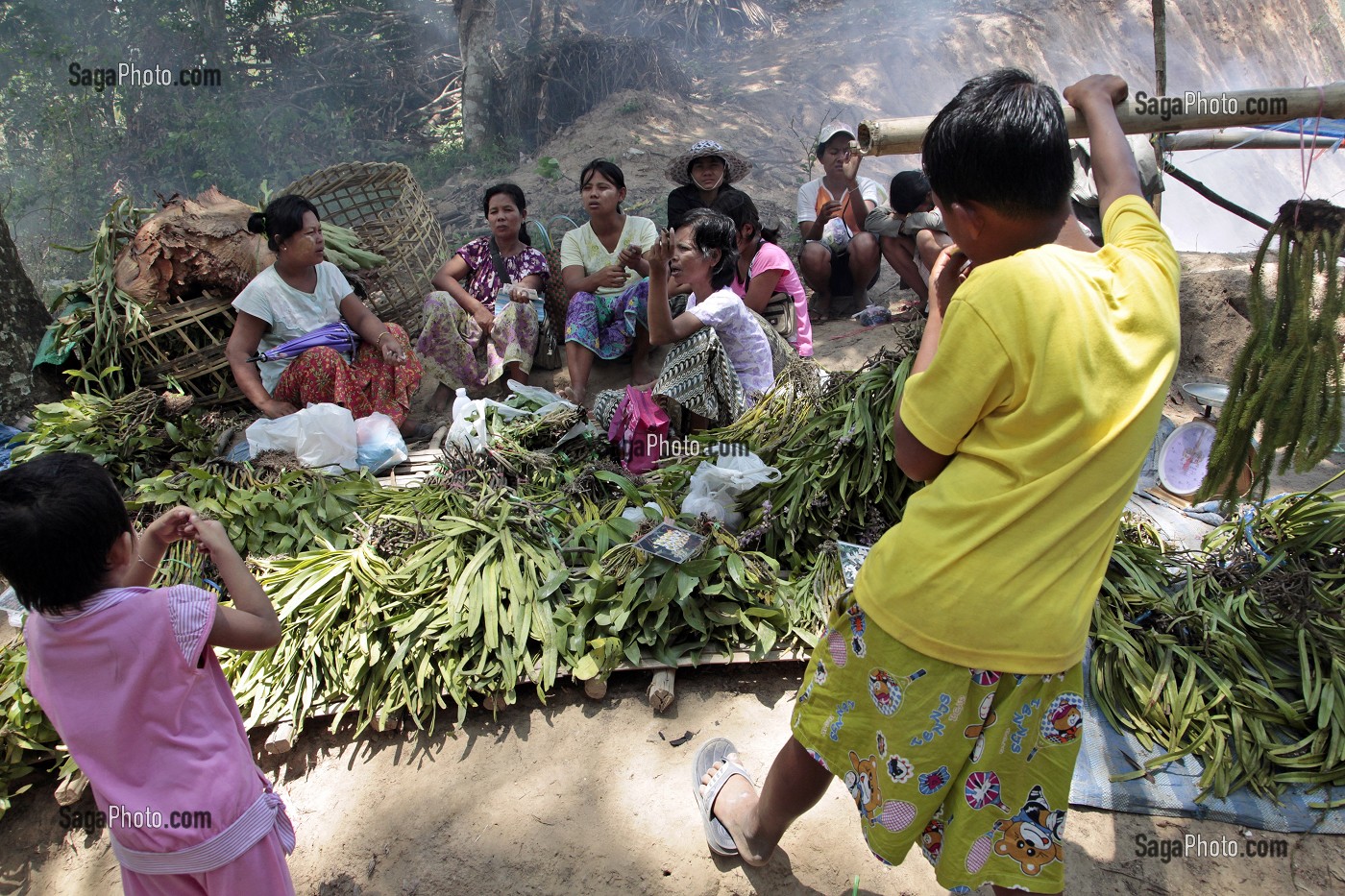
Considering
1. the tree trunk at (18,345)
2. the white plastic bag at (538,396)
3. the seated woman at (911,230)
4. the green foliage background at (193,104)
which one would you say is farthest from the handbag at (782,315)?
the green foliage background at (193,104)

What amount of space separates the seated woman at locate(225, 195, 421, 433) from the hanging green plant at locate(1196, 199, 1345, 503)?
145 inches

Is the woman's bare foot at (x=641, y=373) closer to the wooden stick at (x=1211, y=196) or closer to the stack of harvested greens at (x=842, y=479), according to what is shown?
the stack of harvested greens at (x=842, y=479)

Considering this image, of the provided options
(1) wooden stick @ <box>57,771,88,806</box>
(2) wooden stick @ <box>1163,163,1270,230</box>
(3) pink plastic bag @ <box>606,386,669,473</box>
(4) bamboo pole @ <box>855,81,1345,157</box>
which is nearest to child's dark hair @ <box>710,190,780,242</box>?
(3) pink plastic bag @ <box>606,386,669,473</box>

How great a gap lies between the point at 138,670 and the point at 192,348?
345 centimetres

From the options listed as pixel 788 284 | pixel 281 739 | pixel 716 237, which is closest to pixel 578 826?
pixel 281 739

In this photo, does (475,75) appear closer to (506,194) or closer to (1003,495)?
(506,194)

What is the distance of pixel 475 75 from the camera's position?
10.1 meters

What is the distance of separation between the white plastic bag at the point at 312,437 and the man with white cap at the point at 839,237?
3344 millimetres

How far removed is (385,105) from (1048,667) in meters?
11.5

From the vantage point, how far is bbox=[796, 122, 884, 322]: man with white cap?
5.67 meters

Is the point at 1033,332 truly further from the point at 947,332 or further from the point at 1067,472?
the point at 1067,472

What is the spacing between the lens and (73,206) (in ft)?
32.7

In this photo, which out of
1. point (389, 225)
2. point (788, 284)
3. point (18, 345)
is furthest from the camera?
point (389, 225)

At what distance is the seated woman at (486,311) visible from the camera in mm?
4781
